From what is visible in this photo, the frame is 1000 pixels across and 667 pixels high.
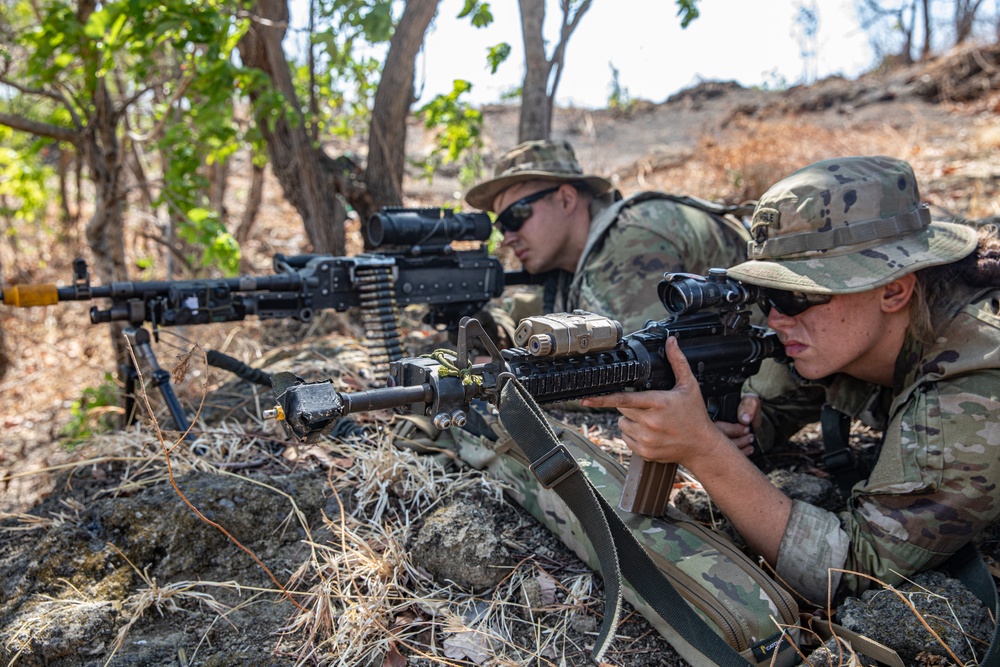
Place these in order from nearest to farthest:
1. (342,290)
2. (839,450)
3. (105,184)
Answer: (839,450) → (342,290) → (105,184)

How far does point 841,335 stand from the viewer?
2.61m

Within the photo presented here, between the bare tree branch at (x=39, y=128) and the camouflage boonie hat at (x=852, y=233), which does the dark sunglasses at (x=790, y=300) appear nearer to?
the camouflage boonie hat at (x=852, y=233)

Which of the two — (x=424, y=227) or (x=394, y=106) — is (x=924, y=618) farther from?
(x=394, y=106)

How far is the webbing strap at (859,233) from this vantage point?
8.21 feet

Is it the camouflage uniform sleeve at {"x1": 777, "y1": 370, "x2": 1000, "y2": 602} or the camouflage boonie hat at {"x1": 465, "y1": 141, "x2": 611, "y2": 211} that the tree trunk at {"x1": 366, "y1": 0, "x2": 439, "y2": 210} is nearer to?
the camouflage boonie hat at {"x1": 465, "y1": 141, "x2": 611, "y2": 211}

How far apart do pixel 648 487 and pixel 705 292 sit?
79cm

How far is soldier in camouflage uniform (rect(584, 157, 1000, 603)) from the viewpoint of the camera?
2303mm

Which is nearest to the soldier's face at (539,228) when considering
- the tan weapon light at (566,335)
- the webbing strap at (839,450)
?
the webbing strap at (839,450)

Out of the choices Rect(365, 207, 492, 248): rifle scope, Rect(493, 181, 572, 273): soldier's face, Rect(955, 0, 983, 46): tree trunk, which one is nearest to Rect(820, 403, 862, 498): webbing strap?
Rect(493, 181, 572, 273): soldier's face

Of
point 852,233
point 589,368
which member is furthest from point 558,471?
point 852,233

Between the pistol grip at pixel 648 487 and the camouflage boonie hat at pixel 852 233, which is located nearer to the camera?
the camouflage boonie hat at pixel 852 233

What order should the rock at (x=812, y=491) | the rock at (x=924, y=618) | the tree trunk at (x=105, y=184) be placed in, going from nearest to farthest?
the rock at (x=924, y=618) < the rock at (x=812, y=491) < the tree trunk at (x=105, y=184)

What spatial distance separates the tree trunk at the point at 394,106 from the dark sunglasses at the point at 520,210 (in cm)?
201

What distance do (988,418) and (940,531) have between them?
0.40 m
